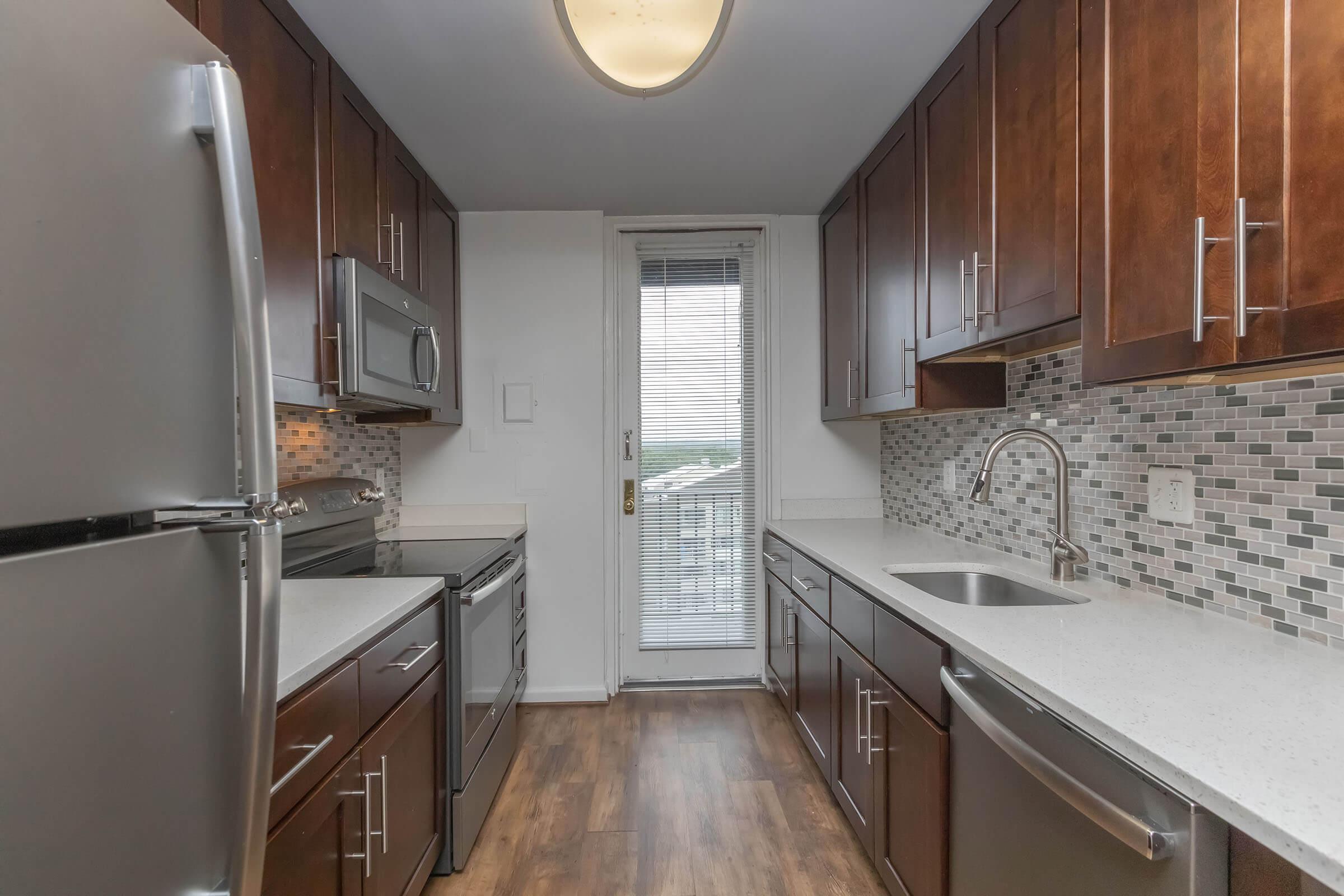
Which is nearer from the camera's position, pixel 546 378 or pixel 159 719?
pixel 159 719

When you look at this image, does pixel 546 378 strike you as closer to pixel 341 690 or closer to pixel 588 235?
pixel 588 235

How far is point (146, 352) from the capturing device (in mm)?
553

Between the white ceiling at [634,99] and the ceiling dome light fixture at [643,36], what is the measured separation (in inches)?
18.0

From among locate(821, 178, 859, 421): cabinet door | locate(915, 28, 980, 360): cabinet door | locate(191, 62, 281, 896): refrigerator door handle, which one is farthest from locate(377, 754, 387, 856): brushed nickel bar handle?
locate(821, 178, 859, 421): cabinet door

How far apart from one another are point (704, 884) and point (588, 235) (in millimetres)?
2652

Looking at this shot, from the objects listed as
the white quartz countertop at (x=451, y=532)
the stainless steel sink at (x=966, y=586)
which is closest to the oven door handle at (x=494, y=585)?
the white quartz countertop at (x=451, y=532)

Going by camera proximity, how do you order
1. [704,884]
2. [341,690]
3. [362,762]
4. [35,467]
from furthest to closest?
[704,884] → [362,762] → [341,690] → [35,467]

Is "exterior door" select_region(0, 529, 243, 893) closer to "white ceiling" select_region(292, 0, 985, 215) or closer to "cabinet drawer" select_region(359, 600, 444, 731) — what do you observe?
"cabinet drawer" select_region(359, 600, 444, 731)

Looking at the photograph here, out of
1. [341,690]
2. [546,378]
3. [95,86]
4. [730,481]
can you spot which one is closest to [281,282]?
[341,690]

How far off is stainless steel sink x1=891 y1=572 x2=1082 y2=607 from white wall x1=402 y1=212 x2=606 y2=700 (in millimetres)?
1619

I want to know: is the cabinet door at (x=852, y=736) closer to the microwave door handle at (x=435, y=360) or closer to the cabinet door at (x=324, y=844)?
the cabinet door at (x=324, y=844)

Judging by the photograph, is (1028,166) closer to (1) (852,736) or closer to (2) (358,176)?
(1) (852,736)

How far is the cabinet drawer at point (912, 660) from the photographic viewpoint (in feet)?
4.30

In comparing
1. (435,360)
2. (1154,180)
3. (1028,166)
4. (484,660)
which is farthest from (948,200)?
(484,660)
